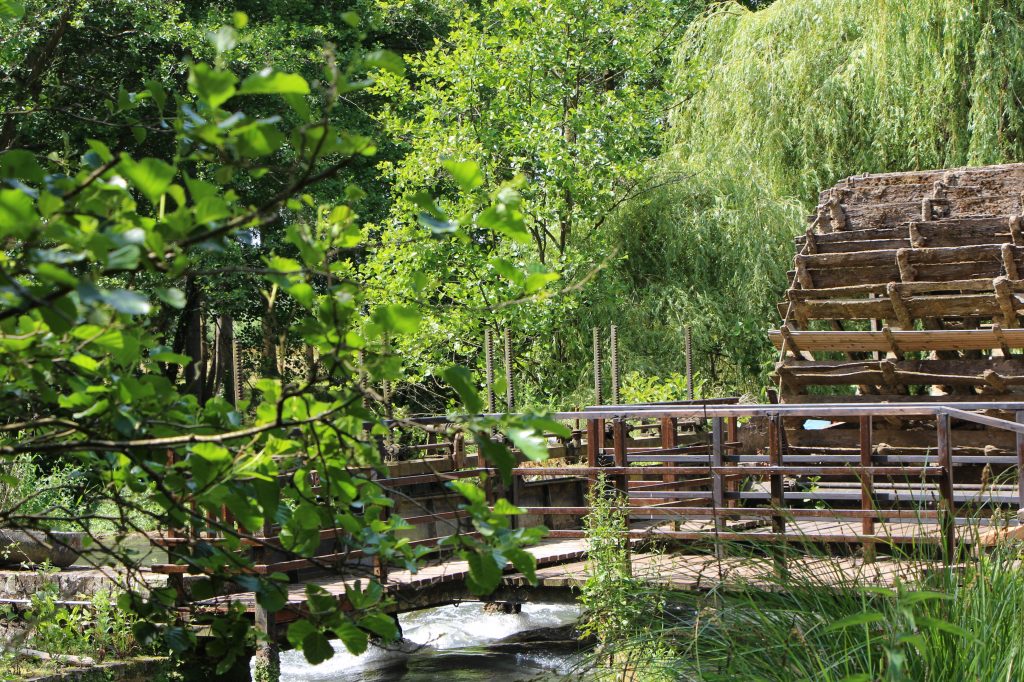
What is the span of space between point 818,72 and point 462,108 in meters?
5.26

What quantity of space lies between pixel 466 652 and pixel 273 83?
894 cm

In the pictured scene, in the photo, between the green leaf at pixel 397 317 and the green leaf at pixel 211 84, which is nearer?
the green leaf at pixel 211 84

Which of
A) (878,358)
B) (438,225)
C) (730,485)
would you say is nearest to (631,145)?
(878,358)

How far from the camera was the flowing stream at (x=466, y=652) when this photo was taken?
9.31 m

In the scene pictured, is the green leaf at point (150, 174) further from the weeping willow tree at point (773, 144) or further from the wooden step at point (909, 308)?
the weeping willow tree at point (773, 144)

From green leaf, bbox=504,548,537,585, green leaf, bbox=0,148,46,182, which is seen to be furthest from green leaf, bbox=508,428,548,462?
green leaf, bbox=0,148,46,182

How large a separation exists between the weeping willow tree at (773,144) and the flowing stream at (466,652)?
18.2ft

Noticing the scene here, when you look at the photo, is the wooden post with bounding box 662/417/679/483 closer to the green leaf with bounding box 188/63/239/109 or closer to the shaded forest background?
the shaded forest background

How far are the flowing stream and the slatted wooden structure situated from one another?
135 inches

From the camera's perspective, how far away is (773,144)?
16.9m

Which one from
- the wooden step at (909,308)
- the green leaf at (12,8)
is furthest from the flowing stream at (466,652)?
the green leaf at (12,8)

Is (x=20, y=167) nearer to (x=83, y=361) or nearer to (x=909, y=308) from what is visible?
(x=83, y=361)

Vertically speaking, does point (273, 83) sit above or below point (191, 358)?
above

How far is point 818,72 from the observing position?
16.5 meters
